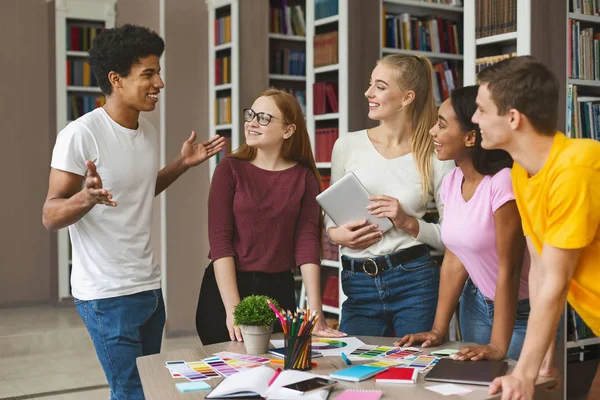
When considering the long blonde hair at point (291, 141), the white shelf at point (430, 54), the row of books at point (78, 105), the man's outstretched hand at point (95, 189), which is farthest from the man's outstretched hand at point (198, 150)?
the row of books at point (78, 105)

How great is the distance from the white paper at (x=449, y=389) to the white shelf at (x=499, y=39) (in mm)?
2312

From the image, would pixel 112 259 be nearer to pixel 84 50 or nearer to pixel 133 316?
pixel 133 316

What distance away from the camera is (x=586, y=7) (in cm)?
423

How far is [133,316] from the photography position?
2.48m

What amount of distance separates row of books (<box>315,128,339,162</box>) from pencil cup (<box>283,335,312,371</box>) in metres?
3.25

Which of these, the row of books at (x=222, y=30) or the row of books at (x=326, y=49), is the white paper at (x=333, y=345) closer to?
the row of books at (x=326, y=49)

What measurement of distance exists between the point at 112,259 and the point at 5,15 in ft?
18.2

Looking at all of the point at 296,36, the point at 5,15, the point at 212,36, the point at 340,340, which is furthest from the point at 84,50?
the point at 340,340

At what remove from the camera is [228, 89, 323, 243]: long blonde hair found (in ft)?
8.63

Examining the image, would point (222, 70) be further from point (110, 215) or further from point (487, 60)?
point (110, 215)

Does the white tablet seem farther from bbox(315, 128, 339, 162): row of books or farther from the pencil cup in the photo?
bbox(315, 128, 339, 162): row of books

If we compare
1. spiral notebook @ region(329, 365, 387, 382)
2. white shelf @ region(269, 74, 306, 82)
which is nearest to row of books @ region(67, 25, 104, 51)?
white shelf @ region(269, 74, 306, 82)

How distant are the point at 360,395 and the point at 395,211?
2.72 feet

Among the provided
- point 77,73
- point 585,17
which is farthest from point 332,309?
point 77,73
